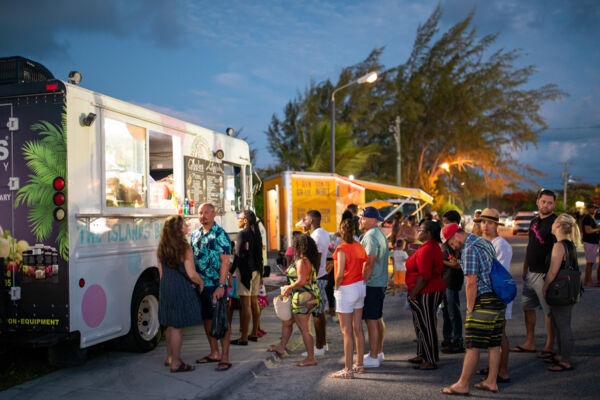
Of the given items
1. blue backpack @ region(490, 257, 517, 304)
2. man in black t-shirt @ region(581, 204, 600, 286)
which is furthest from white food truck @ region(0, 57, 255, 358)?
man in black t-shirt @ region(581, 204, 600, 286)

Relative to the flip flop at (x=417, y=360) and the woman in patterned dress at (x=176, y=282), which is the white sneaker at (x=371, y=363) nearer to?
the flip flop at (x=417, y=360)

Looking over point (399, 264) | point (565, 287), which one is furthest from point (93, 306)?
point (399, 264)

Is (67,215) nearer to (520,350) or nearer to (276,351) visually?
(276,351)

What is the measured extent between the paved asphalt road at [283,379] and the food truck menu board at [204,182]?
216cm

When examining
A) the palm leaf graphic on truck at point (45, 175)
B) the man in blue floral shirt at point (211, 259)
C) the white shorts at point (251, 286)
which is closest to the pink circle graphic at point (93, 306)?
the palm leaf graphic on truck at point (45, 175)

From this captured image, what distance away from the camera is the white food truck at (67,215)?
17.2ft

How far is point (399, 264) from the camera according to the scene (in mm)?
11406

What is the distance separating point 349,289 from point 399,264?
6.14 m

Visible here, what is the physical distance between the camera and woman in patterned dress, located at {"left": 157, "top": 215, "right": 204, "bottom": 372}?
545 cm

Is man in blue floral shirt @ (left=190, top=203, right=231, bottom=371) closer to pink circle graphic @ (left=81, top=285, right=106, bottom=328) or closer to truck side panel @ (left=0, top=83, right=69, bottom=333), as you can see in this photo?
pink circle graphic @ (left=81, top=285, right=106, bottom=328)

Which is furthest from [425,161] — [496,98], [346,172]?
[346,172]

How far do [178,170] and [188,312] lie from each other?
2.41 m

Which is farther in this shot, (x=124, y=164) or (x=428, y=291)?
(x=124, y=164)

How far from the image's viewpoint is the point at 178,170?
7.24m
